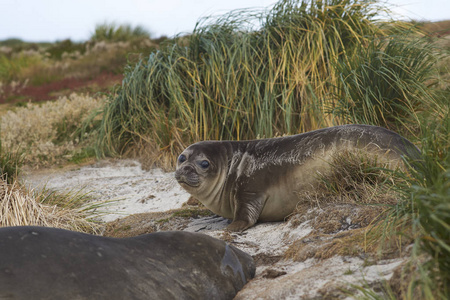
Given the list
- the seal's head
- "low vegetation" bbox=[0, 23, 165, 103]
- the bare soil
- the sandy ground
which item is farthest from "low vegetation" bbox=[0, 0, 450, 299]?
"low vegetation" bbox=[0, 23, 165, 103]

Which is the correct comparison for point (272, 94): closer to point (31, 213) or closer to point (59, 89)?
point (31, 213)


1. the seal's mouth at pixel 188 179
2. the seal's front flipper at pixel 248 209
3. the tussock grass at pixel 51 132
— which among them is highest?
the seal's mouth at pixel 188 179

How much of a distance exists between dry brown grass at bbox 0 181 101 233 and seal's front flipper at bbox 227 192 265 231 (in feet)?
5.25

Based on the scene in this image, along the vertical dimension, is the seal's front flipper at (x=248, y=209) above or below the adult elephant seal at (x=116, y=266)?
below

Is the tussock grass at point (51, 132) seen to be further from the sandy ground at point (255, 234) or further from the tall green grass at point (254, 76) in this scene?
the tall green grass at point (254, 76)

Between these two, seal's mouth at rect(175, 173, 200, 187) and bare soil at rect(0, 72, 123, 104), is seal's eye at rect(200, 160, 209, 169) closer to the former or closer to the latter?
seal's mouth at rect(175, 173, 200, 187)

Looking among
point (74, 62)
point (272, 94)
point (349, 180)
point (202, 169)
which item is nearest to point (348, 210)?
point (349, 180)

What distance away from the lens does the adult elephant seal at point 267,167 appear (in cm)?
405

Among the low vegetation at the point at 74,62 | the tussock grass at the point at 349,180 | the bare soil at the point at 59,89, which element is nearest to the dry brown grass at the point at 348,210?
the tussock grass at the point at 349,180

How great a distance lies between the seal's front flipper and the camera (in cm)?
414

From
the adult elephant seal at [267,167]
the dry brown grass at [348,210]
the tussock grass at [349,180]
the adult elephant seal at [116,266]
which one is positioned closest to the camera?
the adult elephant seal at [116,266]

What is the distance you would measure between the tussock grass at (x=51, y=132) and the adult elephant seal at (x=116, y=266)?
212 inches

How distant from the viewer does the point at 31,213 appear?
4.82 metres

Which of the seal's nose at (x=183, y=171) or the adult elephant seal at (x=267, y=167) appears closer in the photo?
the adult elephant seal at (x=267, y=167)
